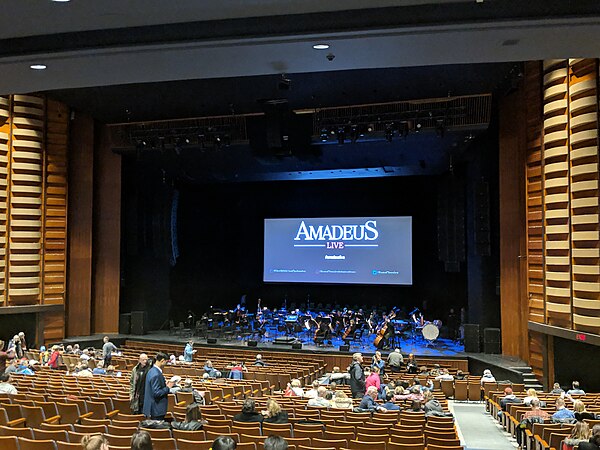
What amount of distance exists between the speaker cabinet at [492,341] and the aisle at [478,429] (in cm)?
390

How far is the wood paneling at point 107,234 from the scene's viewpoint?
19.7 metres

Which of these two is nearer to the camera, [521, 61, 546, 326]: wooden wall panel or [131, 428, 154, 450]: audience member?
[131, 428, 154, 450]: audience member

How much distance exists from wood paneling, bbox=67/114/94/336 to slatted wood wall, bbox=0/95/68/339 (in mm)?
591

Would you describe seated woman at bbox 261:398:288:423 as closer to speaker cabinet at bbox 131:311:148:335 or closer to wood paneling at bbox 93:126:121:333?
speaker cabinet at bbox 131:311:148:335

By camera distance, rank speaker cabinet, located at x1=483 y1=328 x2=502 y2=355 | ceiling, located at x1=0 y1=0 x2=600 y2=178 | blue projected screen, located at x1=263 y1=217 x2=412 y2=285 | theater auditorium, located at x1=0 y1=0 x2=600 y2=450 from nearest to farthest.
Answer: ceiling, located at x1=0 y1=0 x2=600 y2=178
theater auditorium, located at x1=0 y1=0 x2=600 y2=450
speaker cabinet, located at x1=483 y1=328 x2=502 y2=355
blue projected screen, located at x1=263 y1=217 x2=412 y2=285

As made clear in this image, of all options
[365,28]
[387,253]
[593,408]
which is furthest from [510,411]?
[387,253]

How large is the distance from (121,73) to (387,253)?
1627 cm

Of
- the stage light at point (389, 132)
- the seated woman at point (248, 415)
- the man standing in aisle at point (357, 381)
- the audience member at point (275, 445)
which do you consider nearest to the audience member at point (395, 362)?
the man standing in aisle at point (357, 381)

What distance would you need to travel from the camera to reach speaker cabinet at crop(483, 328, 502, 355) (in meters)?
16.1

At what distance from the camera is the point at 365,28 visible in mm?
5305

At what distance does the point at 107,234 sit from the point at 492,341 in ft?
42.7

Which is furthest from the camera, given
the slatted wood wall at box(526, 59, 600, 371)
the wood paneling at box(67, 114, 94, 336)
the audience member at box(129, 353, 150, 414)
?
the wood paneling at box(67, 114, 94, 336)

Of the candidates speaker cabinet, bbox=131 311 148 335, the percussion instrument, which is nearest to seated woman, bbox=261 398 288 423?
the percussion instrument

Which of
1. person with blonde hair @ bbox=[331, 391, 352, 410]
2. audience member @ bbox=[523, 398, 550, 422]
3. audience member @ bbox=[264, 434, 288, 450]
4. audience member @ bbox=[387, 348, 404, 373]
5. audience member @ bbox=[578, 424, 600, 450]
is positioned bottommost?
audience member @ bbox=[387, 348, 404, 373]
